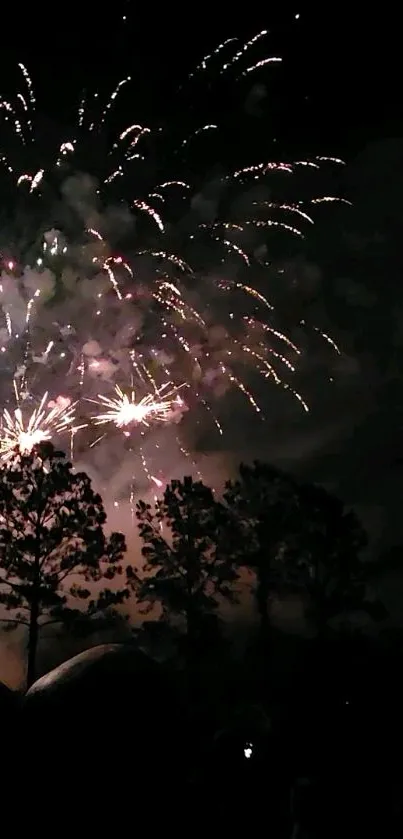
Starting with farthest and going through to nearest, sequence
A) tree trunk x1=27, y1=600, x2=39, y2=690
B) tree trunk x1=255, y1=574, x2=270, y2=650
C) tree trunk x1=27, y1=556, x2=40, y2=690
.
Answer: tree trunk x1=255, y1=574, x2=270, y2=650 < tree trunk x1=27, y1=556, x2=40, y2=690 < tree trunk x1=27, y1=600, x2=39, y2=690

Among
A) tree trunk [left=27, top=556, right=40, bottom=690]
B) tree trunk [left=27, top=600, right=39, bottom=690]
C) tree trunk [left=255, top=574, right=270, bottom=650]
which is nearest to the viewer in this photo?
tree trunk [left=27, top=600, right=39, bottom=690]

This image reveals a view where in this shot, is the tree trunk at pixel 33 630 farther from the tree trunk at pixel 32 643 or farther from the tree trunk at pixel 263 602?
the tree trunk at pixel 263 602

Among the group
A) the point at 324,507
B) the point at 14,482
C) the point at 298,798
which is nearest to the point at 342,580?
the point at 324,507

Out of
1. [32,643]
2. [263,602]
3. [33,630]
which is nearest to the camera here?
[32,643]

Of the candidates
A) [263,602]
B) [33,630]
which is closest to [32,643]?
[33,630]

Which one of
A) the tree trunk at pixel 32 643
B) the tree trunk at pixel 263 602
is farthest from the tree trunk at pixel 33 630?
the tree trunk at pixel 263 602

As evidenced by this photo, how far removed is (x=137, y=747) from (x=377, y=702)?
1353 cm

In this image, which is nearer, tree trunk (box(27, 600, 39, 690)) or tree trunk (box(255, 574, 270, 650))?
tree trunk (box(27, 600, 39, 690))

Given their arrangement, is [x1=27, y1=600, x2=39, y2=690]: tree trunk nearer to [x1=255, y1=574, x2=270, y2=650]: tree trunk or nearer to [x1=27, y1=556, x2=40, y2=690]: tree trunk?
[x1=27, y1=556, x2=40, y2=690]: tree trunk

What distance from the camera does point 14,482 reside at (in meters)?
25.7

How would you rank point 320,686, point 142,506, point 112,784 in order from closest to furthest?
point 112,784 → point 320,686 → point 142,506

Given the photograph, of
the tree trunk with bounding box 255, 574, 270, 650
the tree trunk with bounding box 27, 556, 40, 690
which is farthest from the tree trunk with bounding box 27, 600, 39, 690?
the tree trunk with bounding box 255, 574, 270, 650

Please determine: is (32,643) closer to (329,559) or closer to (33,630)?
(33,630)

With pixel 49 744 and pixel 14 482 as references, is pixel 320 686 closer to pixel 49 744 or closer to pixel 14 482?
pixel 14 482
